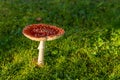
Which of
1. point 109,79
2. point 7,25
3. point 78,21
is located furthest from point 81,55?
point 7,25

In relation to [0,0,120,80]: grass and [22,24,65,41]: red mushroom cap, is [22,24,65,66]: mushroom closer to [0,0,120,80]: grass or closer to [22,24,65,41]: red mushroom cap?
[22,24,65,41]: red mushroom cap

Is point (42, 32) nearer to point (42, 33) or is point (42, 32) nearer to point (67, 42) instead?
point (42, 33)

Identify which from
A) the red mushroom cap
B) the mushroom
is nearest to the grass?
the mushroom

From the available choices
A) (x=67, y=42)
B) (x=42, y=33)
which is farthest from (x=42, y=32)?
(x=67, y=42)

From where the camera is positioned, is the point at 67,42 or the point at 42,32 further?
the point at 67,42

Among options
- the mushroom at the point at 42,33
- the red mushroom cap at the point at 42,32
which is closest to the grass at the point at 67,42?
the mushroom at the point at 42,33

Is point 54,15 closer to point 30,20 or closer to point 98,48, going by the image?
point 30,20
